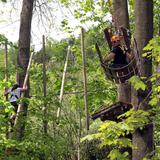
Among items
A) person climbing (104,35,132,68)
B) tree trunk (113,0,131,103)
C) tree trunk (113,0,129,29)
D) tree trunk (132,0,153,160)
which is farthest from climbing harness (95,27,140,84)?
tree trunk (113,0,129,29)

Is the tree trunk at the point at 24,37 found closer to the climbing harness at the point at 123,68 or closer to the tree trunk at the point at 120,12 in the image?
the tree trunk at the point at 120,12

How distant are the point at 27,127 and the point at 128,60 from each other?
10.3 ft

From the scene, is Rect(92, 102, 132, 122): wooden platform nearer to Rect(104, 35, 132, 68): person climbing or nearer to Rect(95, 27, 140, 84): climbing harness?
Rect(95, 27, 140, 84): climbing harness

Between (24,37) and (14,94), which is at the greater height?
(24,37)

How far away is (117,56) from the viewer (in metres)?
7.21

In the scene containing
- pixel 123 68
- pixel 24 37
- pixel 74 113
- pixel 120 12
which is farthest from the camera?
pixel 74 113

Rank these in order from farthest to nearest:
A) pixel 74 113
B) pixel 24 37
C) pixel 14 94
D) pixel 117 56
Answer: pixel 74 113, pixel 24 37, pixel 14 94, pixel 117 56

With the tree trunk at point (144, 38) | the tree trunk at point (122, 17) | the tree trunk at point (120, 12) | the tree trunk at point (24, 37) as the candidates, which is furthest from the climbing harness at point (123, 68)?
the tree trunk at point (24, 37)

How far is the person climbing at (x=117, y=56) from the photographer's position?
281 inches

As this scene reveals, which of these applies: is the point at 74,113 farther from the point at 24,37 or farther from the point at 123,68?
the point at 123,68

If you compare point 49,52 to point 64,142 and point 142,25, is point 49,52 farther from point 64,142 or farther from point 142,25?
point 142,25

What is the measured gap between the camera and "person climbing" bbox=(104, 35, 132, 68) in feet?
23.4

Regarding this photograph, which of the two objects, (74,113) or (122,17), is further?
(74,113)

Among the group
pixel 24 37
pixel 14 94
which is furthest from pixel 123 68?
pixel 24 37
